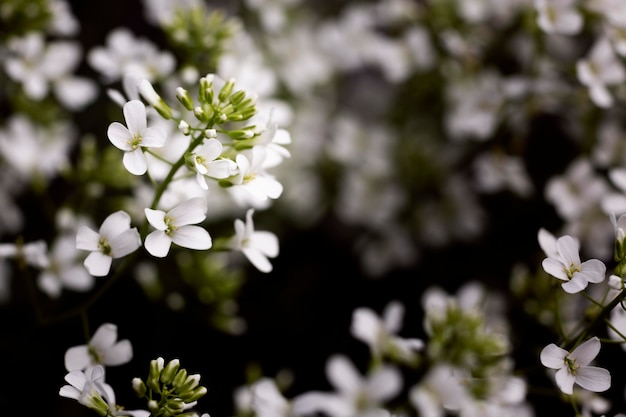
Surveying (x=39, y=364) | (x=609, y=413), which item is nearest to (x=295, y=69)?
(x=39, y=364)

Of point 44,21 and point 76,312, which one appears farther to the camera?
point 44,21

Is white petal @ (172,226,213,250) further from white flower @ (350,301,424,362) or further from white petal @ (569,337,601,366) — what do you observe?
white petal @ (569,337,601,366)

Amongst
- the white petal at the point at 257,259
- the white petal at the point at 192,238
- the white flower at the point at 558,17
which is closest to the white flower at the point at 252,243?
the white petal at the point at 257,259

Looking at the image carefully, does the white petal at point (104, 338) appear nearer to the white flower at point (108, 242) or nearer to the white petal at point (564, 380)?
the white flower at point (108, 242)

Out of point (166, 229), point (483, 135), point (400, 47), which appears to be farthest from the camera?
point (400, 47)

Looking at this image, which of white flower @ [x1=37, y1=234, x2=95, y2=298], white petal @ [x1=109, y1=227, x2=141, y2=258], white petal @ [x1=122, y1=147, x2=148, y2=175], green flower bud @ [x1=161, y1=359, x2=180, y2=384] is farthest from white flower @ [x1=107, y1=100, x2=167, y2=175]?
white flower @ [x1=37, y1=234, x2=95, y2=298]

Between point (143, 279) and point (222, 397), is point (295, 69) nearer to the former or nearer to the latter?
point (143, 279)
